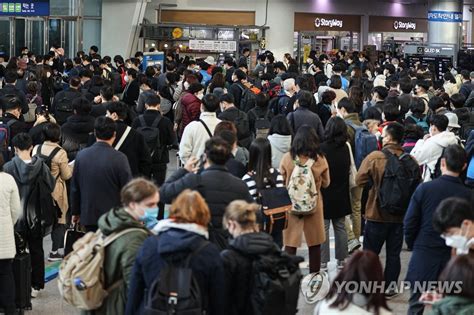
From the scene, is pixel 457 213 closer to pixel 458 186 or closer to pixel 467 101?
pixel 458 186

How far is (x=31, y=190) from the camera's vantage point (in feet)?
28.1

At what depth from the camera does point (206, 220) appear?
19.1 feet

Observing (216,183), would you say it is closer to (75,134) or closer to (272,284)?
(272,284)

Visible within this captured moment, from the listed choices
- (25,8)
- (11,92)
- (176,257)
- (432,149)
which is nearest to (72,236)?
(176,257)

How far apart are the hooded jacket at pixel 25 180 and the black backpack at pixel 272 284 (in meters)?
3.07

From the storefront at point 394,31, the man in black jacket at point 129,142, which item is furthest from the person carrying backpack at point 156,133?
the storefront at point 394,31

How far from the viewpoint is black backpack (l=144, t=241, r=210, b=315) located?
18.7ft

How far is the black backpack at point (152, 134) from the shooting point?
1108 cm

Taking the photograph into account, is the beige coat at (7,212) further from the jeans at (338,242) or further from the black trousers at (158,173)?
the black trousers at (158,173)

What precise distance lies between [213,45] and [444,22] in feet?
25.6

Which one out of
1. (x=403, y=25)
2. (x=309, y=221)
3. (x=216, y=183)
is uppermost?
(x=403, y=25)

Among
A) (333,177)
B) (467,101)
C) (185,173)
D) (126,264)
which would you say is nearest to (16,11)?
(467,101)

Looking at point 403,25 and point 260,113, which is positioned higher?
point 403,25

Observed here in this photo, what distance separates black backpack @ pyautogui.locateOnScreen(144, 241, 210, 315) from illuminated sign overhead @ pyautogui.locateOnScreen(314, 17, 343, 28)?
92.1ft
